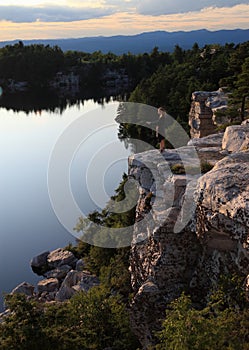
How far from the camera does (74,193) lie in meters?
31.6

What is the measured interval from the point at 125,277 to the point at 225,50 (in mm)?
43070

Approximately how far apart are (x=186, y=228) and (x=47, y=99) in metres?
68.5

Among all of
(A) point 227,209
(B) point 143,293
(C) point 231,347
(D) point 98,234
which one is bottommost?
(D) point 98,234

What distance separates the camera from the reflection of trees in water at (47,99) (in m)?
69.6

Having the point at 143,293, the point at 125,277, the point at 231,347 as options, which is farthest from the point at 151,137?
the point at 231,347

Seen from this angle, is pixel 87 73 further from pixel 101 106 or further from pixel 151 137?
pixel 151 137

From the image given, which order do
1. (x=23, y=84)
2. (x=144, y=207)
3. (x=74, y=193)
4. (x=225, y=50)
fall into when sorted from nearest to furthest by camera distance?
1. (x=144, y=207)
2. (x=74, y=193)
3. (x=225, y=50)
4. (x=23, y=84)

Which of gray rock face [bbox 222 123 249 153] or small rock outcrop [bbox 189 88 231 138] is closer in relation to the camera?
gray rock face [bbox 222 123 249 153]

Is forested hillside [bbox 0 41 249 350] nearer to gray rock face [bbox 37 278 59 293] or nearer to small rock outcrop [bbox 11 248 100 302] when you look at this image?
small rock outcrop [bbox 11 248 100 302]

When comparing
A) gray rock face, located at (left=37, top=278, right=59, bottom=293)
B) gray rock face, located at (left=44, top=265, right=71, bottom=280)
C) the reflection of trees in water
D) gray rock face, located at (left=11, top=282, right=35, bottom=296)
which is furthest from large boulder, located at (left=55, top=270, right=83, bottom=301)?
the reflection of trees in water

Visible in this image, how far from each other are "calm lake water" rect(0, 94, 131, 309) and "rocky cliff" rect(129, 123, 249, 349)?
10086 millimetres

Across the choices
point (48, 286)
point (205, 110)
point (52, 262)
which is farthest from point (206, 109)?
point (48, 286)

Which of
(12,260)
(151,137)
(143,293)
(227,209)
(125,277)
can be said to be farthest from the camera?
(151,137)

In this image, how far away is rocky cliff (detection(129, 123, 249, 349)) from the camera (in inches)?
468
